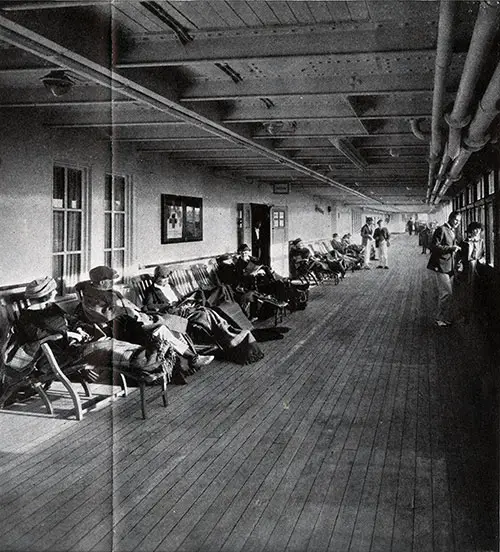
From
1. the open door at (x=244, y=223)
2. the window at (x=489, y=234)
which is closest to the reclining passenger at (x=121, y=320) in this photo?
the window at (x=489, y=234)

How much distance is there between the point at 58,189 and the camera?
551 centimetres

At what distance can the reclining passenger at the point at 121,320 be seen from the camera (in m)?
4.34

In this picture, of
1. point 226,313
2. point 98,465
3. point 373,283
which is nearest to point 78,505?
point 98,465

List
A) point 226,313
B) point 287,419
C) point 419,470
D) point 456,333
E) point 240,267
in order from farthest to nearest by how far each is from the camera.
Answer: point 240,267 < point 456,333 < point 226,313 < point 287,419 < point 419,470

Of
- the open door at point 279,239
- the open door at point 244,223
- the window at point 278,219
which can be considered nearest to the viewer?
the open door at point 244,223

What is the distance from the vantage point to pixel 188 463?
10.4ft

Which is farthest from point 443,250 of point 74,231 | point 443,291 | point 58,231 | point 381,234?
point 381,234

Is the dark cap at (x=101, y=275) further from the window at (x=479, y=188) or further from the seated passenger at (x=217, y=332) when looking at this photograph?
the window at (x=479, y=188)

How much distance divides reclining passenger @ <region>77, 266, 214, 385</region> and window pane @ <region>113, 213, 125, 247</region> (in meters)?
1.76

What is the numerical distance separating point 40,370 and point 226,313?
225 centimetres

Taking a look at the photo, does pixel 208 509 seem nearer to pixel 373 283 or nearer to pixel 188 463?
pixel 188 463

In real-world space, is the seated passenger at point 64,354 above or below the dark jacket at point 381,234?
below

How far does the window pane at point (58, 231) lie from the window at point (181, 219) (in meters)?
2.16

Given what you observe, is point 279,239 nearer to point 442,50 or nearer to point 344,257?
point 344,257
